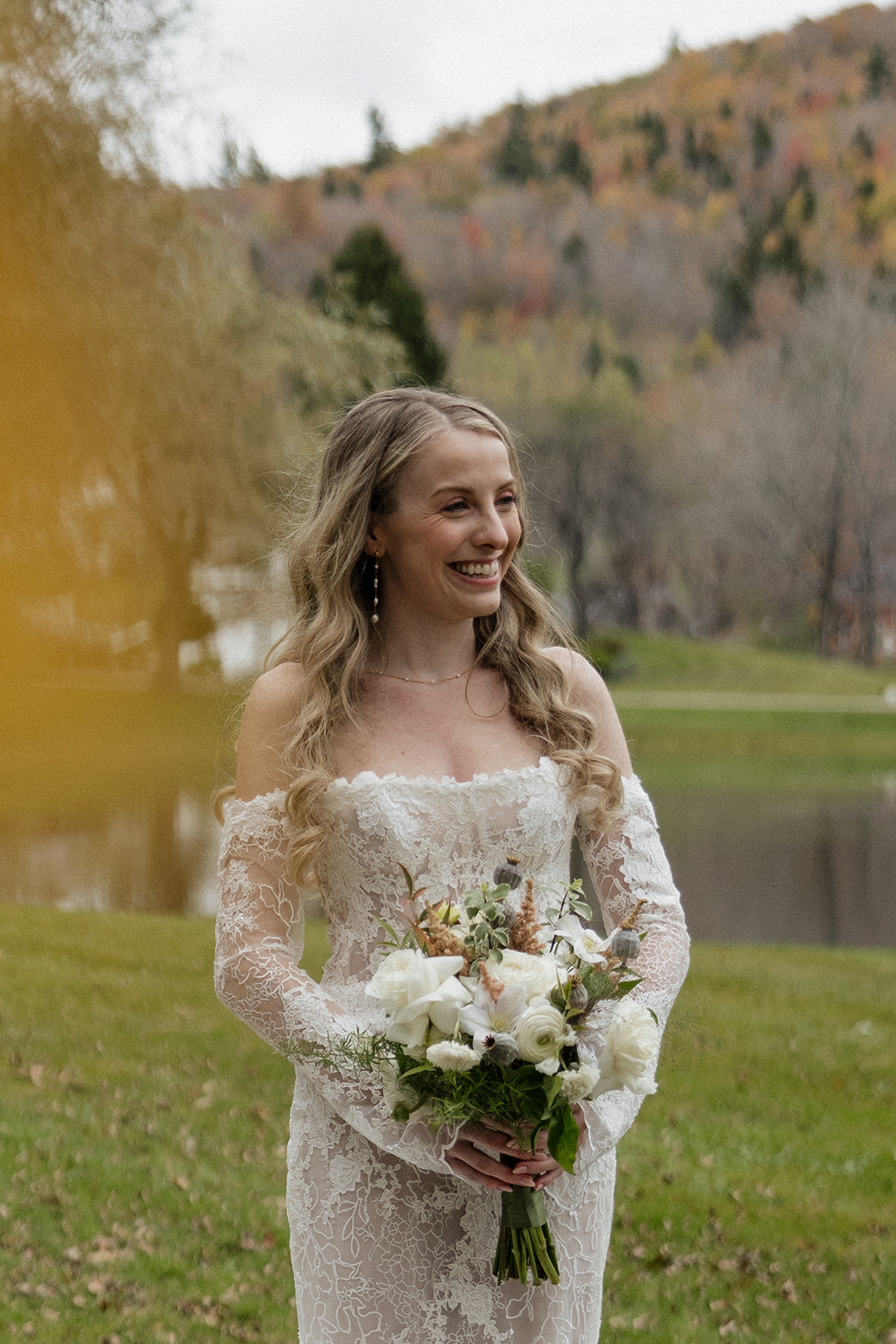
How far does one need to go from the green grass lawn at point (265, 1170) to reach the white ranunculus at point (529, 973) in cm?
79

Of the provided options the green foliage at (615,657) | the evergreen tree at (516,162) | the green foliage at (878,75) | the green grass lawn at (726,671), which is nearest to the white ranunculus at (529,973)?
the green foliage at (615,657)

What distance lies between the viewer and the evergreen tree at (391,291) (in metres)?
36.9

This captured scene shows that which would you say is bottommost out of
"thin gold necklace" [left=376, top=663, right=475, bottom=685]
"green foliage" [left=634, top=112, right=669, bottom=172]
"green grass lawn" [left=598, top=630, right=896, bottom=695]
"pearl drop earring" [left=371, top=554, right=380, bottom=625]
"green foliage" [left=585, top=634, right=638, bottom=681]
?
"green grass lawn" [left=598, top=630, right=896, bottom=695]

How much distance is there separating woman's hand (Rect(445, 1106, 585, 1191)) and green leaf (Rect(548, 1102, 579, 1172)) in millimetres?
49

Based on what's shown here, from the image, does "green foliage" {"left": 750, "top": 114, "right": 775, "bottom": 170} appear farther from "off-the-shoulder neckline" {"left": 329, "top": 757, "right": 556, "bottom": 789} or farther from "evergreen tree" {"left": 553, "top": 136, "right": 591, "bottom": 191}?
"off-the-shoulder neckline" {"left": 329, "top": 757, "right": 556, "bottom": 789}

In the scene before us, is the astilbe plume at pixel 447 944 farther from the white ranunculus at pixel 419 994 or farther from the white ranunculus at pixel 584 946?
the white ranunculus at pixel 584 946

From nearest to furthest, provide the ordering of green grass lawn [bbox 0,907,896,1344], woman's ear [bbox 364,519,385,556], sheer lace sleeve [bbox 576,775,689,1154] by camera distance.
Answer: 1. sheer lace sleeve [bbox 576,775,689,1154]
2. woman's ear [bbox 364,519,385,556]
3. green grass lawn [bbox 0,907,896,1344]

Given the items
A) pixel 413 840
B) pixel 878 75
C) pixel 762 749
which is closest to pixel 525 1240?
pixel 413 840

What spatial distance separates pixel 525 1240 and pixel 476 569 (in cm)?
130

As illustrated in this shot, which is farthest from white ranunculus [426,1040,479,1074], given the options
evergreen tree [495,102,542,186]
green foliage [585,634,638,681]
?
evergreen tree [495,102,542,186]

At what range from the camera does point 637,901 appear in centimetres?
281

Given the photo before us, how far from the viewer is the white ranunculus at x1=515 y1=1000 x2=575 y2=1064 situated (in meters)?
2.10

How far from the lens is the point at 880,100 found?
123 metres

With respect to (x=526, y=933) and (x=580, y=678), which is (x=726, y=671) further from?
(x=526, y=933)
